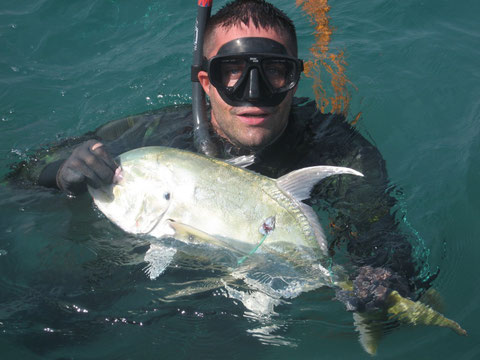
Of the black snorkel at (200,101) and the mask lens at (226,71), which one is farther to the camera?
the black snorkel at (200,101)

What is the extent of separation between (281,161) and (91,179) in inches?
59.6

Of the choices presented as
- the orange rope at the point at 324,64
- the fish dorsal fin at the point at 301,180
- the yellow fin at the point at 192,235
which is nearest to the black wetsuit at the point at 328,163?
the fish dorsal fin at the point at 301,180

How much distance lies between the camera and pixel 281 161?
339cm

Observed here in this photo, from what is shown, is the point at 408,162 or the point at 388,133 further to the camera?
the point at 388,133

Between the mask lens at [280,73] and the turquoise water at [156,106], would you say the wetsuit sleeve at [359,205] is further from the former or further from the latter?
the mask lens at [280,73]

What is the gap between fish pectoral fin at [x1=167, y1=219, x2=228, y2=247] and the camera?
7.68 ft

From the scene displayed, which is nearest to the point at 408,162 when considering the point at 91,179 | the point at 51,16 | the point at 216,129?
the point at 216,129

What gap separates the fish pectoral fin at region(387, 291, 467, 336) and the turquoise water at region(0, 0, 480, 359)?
0.22 m

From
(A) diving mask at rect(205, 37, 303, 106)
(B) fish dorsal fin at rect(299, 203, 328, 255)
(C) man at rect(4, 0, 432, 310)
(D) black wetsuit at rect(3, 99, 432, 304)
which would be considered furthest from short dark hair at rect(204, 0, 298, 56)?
(B) fish dorsal fin at rect(299, 203, 328, 255)

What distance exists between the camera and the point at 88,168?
2416 millimetres

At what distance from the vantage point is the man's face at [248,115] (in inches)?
120

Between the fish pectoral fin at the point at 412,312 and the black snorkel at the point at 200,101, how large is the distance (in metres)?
1.62

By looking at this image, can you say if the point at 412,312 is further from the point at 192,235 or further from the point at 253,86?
the point at 253,86

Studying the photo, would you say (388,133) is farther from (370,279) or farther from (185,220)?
(185,220)
